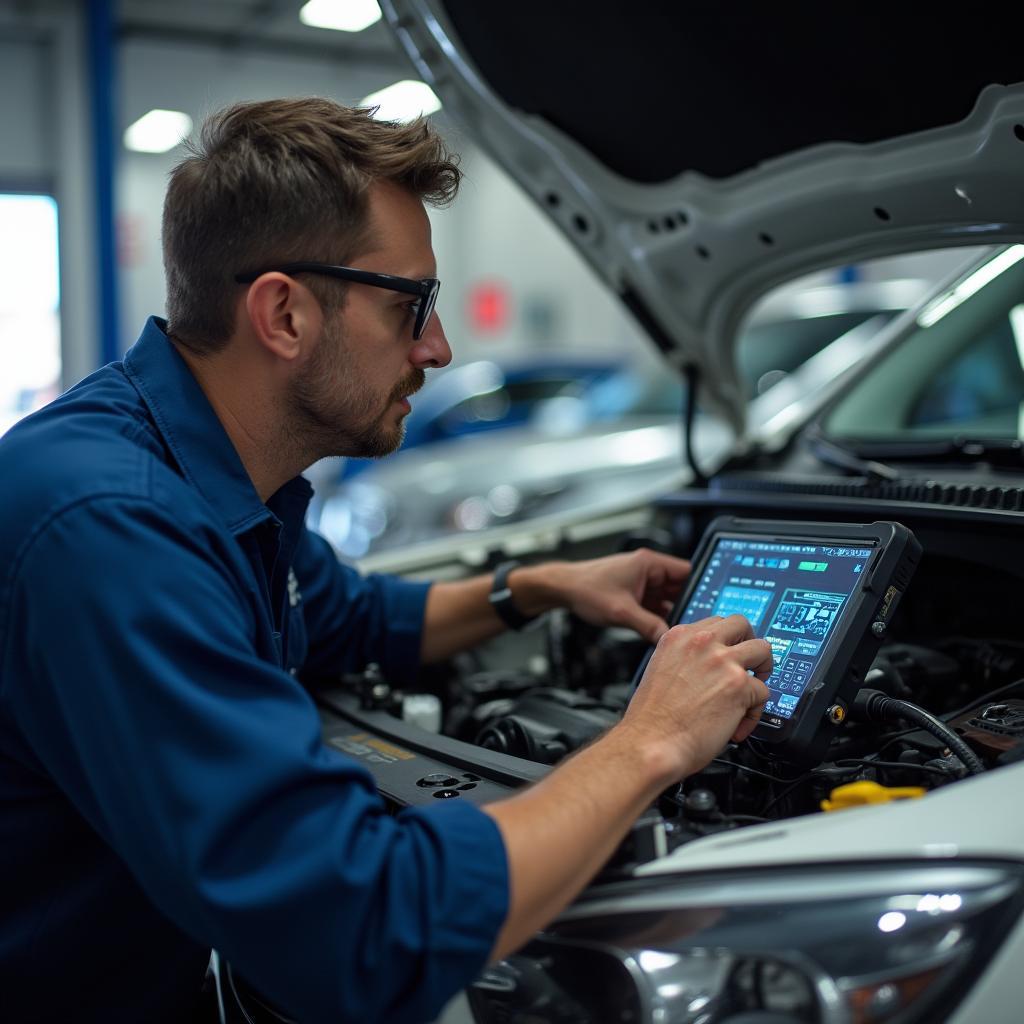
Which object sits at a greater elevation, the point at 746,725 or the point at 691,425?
the point at 691,425

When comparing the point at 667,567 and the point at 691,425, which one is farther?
the point at 691,425


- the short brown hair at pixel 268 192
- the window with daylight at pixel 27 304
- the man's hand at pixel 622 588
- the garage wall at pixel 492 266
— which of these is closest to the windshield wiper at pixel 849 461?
the man's hand at pixel 622 588

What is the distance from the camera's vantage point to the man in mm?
940

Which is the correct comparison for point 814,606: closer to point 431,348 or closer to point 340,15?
point 431,348

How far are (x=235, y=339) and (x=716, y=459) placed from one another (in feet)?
4.70

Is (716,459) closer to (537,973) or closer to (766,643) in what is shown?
(766,643)

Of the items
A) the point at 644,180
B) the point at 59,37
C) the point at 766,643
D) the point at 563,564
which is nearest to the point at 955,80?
the point at 644,180

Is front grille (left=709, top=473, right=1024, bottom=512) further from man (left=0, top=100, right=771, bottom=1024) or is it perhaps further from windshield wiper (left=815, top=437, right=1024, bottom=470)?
man (left=0, top=100, right=771, bottom=1024)

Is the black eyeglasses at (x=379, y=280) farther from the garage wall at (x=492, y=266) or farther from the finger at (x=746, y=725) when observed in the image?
the garage wall at (x=492, y=266)

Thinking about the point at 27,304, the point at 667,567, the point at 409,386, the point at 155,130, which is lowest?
the point at 667,567

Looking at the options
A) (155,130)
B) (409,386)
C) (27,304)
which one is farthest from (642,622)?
(155,130)

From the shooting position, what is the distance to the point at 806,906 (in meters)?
0.94

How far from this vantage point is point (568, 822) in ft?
3.35

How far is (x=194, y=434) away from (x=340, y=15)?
360 inches
